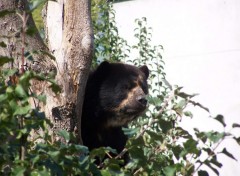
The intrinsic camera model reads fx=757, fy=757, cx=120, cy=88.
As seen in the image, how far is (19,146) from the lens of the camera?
3.02 metres

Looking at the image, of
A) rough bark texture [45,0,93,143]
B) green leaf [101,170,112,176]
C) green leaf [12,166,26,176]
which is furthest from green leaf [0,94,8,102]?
rough bark texture [45,0,93,143]

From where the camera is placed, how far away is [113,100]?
305 inches

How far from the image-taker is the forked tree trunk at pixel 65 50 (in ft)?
15.1

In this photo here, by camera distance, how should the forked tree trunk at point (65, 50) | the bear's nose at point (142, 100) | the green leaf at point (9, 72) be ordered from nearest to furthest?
the green leaf at point (9, 72), the forked tree trunk at point (65, 50), the bear's nose at point (142, 100)

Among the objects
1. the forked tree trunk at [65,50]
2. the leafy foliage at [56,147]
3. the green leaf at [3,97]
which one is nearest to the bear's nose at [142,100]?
the forked tree trunk at [65,50]

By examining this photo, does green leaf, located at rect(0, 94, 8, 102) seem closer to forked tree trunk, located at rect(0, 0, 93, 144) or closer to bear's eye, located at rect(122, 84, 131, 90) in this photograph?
forked tree trunk, located at rect(0, 0, 93, 144)

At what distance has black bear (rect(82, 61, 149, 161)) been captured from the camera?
24.5 feet

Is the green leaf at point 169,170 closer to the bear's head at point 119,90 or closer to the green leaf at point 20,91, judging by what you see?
the green leaf at point 20,91

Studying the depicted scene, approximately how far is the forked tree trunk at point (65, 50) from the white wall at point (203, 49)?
719cm

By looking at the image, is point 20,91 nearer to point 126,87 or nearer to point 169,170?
point 169,170

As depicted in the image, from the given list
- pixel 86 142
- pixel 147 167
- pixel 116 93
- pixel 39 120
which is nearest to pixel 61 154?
pixel 39 120

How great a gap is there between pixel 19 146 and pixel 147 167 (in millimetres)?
661

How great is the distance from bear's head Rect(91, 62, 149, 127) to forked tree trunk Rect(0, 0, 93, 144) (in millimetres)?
2433

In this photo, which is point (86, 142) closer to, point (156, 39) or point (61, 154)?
point (61, 154)
